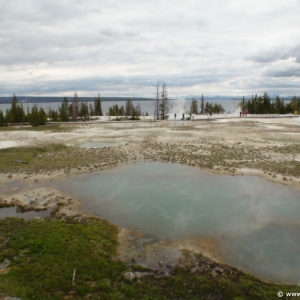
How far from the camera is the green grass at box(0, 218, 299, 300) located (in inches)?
249

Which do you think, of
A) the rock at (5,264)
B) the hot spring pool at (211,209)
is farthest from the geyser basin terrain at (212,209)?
the rock at (5,264)

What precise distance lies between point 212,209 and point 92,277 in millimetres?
6469

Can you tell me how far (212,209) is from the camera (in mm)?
11633

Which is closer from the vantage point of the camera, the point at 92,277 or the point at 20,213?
the point at 92,277

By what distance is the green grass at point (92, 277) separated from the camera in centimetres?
633

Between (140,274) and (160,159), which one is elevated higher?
(160,159)

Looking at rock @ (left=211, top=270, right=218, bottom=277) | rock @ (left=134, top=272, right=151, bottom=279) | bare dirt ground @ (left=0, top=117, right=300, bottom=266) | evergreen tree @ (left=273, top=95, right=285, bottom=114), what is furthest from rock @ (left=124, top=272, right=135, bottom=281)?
evergreen tree @ (left=273, top=95, right=285, bottom=114)

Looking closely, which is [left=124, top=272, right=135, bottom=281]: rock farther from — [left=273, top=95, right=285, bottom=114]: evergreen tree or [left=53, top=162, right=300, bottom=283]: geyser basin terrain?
[left=273, top=95, right=285, bottom=114]: evergreen tree

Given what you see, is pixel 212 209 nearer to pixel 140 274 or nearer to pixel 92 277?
pixel 140 274

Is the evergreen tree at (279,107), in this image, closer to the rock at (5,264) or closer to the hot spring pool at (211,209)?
the hot spring pool at (211,209)

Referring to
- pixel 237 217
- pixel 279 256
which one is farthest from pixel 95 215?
pixel 279 256

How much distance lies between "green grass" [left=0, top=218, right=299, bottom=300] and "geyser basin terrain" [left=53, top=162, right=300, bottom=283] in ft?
3.33

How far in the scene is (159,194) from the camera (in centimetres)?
1360

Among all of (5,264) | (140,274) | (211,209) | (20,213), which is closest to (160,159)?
(211,209)
